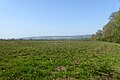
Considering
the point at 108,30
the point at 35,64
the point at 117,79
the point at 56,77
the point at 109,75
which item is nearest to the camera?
the point at 56,77

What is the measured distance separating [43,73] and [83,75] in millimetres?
2862

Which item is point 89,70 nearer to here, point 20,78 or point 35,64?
point 35,64

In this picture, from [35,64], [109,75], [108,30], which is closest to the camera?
[109,75]

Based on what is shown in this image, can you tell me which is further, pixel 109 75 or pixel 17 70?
pixel 109 75

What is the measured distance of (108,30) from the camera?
116 meters

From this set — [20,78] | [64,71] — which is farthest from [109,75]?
[20,78]

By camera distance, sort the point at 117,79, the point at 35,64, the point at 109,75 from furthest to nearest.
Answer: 1. the point at 35,64
2. the point at 109,75
3. the point at 117,79

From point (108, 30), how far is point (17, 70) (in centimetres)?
10509

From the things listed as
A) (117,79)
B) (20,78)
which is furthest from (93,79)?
(20,78)

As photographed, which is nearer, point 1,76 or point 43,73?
point 1,76

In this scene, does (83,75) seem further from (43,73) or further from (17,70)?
(17,70)

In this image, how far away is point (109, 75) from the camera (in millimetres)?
16734

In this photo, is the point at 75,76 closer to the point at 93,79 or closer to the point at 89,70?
the point at 93,79

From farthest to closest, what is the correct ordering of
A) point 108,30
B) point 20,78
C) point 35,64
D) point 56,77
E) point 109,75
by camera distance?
point 108,30
point 35,64
point 109,75
point 56,77
point 20,78
